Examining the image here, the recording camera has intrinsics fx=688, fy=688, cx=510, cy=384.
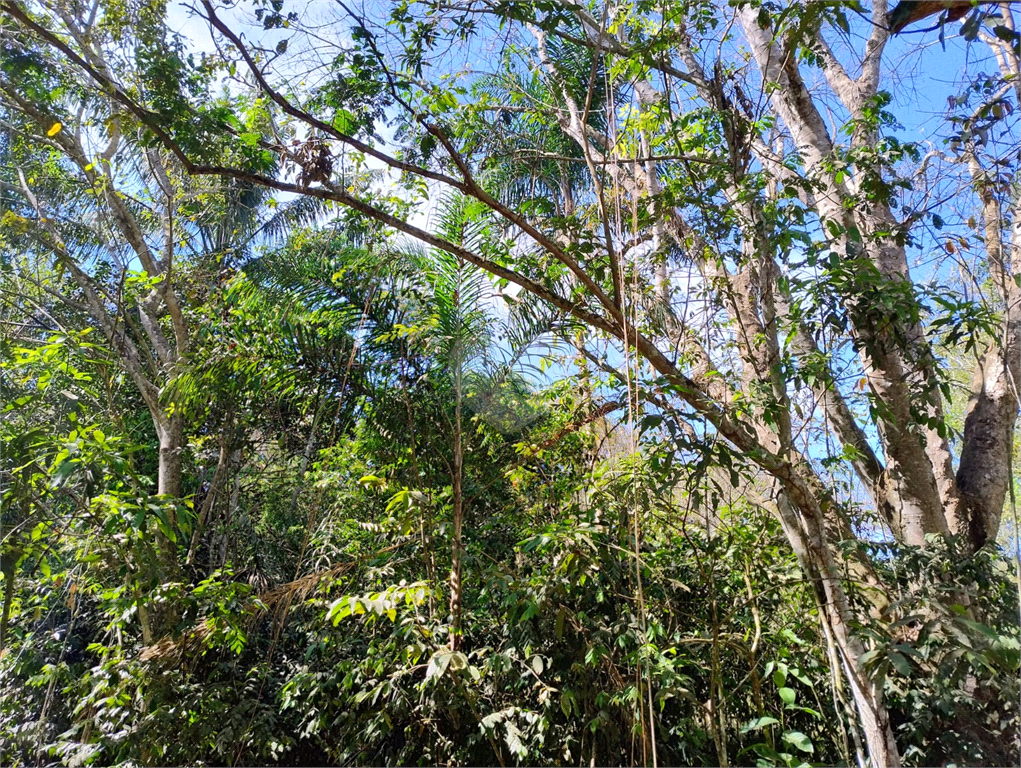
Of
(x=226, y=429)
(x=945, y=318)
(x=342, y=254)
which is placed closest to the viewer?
(x=945, y=318)

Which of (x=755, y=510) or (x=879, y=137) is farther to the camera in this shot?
(x=755, y=510)

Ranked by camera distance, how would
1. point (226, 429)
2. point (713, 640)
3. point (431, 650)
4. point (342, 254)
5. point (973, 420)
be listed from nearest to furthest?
point (713, 640) → point (431, 650) → point (973, 420) → point (342, 254) → point (226, 429)

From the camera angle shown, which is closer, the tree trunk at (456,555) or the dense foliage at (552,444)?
the dense foliage at (552,444)

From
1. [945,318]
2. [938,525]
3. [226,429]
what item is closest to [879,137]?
[945,318]

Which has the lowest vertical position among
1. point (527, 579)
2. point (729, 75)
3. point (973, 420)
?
point (527, 579)

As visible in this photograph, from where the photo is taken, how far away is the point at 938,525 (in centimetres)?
296

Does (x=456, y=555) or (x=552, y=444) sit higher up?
(x=552, y=444)

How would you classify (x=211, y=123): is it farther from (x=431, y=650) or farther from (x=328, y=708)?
(x=328, y=708)

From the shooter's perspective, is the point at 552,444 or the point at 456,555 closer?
the point at 456,555

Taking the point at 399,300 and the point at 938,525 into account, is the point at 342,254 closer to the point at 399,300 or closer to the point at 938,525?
the point at 399,300

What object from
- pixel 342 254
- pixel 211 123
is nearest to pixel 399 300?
pixel 342 254

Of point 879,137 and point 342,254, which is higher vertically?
point 879,137

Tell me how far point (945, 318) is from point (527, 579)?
1913mm

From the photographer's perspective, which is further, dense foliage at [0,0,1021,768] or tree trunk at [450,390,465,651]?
tree trunk at [450,390,465,651]
